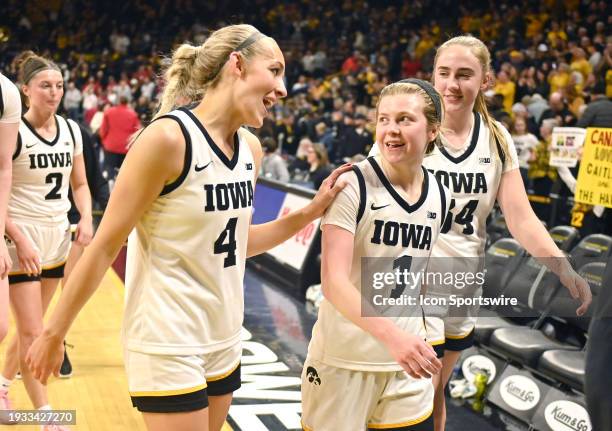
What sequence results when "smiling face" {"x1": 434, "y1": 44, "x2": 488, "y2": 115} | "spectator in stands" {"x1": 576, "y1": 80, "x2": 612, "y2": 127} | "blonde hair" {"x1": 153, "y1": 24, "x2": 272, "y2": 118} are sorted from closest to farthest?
"blonde hair" {"x1": 153, "y1": 24, "x2": 272, "y2": 118} → "smiling face" {"x1": 434, "y1": 44, "x2": 488, "y2": 115} → "spectator in stands" {"x1": 576, "y1": 80, "x2": 612, "y2": 127}

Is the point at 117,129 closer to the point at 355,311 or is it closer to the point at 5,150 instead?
the point at 5,150

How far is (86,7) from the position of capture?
1173 inches

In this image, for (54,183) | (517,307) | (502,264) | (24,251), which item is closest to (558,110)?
(502,264)

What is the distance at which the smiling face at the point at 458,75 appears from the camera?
3332 millimetres

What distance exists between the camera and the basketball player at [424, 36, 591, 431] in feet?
11.0

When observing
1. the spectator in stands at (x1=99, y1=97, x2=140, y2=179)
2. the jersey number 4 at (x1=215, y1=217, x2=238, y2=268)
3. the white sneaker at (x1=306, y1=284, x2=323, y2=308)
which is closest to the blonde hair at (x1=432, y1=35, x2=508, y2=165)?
the jersey number 4 at (x1=215, y1=217, x2=238, y2=268)

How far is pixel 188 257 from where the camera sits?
8.09 feet

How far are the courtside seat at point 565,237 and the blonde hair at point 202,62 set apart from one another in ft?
12.8

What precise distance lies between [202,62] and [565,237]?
419 cm

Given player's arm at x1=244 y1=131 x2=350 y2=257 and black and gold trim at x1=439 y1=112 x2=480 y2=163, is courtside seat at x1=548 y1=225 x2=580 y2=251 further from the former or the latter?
player's arm at x1=244 y1=131 x2=350 y2=257

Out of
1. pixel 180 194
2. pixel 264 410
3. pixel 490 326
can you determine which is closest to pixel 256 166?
pixel 180 194

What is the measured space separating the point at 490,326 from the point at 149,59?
23155 millimetres

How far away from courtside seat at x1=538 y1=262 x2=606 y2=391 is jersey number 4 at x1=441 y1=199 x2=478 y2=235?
1370 mm

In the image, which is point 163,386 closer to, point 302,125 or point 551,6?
point 302,125
